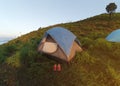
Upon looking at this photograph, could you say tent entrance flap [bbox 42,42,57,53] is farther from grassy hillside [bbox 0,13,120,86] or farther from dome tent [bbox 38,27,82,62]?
grassy hillside [bbox 0,13,120,86]

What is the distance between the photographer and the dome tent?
57.1 ft

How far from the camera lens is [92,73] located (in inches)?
606

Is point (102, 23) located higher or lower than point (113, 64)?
lower

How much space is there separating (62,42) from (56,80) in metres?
3.88

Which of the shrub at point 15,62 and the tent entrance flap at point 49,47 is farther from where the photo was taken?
the tent entrance flap at point 49,47

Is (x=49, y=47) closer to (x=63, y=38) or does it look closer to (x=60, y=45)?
(x=60, y=45)

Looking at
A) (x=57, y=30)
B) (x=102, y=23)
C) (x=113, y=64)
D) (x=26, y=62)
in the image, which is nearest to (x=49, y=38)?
(x=57, y=30)

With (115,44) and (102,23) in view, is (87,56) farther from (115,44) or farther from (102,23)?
(102,23)

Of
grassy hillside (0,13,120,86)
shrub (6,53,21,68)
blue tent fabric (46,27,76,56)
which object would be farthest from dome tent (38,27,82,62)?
shrub (6,53,21,68)

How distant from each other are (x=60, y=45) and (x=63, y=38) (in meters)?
0.74

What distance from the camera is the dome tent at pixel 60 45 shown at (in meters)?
17.4

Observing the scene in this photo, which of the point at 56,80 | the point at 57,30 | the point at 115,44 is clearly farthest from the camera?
the point at 115,44

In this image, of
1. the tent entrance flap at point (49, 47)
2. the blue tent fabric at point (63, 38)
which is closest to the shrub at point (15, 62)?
the tent entrance flap at point (49, 47)

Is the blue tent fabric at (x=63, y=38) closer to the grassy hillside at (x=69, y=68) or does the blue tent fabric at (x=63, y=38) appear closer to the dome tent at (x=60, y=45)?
the dome tent at (x=60, y=45)
